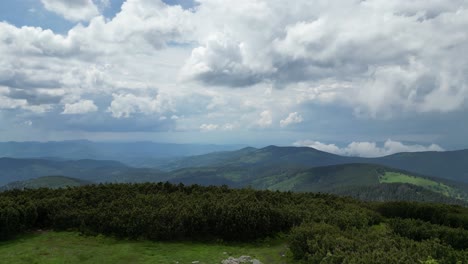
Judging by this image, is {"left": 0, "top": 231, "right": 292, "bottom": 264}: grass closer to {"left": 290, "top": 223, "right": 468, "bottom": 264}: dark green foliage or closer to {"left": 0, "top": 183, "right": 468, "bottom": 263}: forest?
{"left": 0, "top": 183, "right": 468, "bottom": 263}: forest

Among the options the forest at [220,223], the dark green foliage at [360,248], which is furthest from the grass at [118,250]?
the dark green foliage at [360,248]

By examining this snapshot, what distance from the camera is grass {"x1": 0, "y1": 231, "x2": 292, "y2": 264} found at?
46.2 feet

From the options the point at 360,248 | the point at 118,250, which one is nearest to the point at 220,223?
the point at 118,250

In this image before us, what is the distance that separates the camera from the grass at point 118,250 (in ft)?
46.2

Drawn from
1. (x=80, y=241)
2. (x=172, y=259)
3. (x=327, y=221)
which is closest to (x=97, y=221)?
(x=80, y=241)

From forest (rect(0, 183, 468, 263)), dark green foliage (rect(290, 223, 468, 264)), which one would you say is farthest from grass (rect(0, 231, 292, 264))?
dark green foliage (rect(290, 223, 468, 264))

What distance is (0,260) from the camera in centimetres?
1391

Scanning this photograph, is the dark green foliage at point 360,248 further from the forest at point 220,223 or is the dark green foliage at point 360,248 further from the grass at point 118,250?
the grass at point 118,250

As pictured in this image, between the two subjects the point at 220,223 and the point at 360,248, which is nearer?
the point at 360,248

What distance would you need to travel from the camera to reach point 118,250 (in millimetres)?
15219

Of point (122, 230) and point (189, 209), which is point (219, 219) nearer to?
point (189, 209)

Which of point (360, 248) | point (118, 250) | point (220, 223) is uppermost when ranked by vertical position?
point (360, 248)

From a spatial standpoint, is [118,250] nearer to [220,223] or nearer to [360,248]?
[220,223]

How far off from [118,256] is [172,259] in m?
2.34
